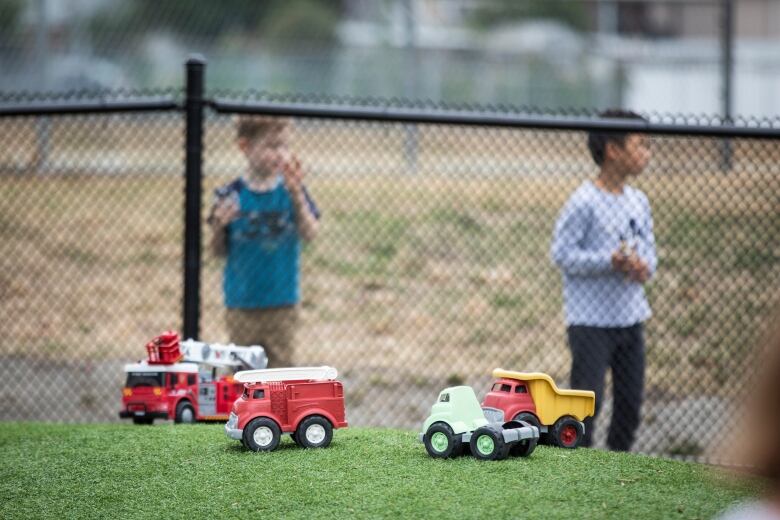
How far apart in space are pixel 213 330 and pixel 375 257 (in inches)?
63.2

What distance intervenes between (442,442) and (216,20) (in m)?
8.10

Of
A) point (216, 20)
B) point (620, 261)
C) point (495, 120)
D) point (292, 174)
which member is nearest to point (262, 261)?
point (292, 174)

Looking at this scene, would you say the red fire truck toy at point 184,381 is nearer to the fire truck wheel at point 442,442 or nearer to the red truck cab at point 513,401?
the fire truck wheel at point 442,442

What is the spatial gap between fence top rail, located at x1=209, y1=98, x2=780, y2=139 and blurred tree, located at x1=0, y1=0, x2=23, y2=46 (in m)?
5.66

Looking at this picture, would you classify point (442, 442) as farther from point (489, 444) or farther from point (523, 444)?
point (523, 444)

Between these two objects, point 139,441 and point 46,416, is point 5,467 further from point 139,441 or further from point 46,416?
point 46,416

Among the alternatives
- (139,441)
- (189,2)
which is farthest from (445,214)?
(139,441)

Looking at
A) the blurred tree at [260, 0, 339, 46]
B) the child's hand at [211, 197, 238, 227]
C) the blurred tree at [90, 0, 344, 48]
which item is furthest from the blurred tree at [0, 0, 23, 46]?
the child's hand at [211, 197, 238, 227]

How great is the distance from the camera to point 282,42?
11.1 meters

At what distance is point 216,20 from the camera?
10.9m

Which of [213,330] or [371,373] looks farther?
[213,330]

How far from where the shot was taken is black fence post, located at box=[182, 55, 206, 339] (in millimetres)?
5262

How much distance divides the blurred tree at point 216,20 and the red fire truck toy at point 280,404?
7524 mm

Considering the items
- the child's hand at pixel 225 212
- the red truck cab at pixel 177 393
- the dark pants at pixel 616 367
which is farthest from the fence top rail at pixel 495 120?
the red truck cab at pixel 177 393
